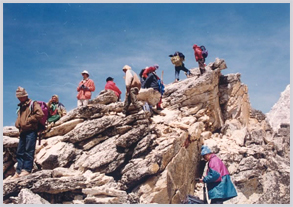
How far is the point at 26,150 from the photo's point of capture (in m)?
13.6

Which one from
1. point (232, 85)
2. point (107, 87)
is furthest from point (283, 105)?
point (107, 87)

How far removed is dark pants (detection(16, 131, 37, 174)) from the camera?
44.7 feet

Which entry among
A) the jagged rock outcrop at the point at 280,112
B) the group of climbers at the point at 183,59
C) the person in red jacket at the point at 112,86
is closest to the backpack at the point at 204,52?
the group of climbers at the point at 183,59

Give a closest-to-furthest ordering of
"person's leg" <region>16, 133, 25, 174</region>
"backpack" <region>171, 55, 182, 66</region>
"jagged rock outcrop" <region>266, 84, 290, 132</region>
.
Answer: "person's leg" <region>16, 133, 25, 174</region> → "backpack" <region>171, 55, 182, 66</region> → "jagged rock outcrop" <region>266, 84, 290, 132</region>

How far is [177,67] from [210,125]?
18.2ft

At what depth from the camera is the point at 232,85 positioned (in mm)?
25219

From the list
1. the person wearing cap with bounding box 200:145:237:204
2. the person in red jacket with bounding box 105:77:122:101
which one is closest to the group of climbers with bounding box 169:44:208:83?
the person in red jacket with bounding box 105:77:122:101

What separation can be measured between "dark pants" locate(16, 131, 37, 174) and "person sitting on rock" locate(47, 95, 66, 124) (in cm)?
493

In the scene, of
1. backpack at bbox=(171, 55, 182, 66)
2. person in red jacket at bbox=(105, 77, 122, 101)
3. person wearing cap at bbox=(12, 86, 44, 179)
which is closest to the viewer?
person wearing cap at bbox=(12, 86, 44, 179)

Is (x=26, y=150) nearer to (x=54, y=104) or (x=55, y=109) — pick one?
(x=55, y=109)

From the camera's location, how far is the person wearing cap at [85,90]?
63.6 ft

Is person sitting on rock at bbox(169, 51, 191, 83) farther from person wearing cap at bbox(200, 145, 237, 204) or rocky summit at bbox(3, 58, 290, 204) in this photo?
person wearing cap at bbox(200, 145, 237, 204)

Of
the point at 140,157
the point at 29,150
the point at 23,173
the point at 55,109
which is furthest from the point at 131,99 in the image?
the point at 23,173

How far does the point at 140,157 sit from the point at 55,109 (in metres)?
6.65
